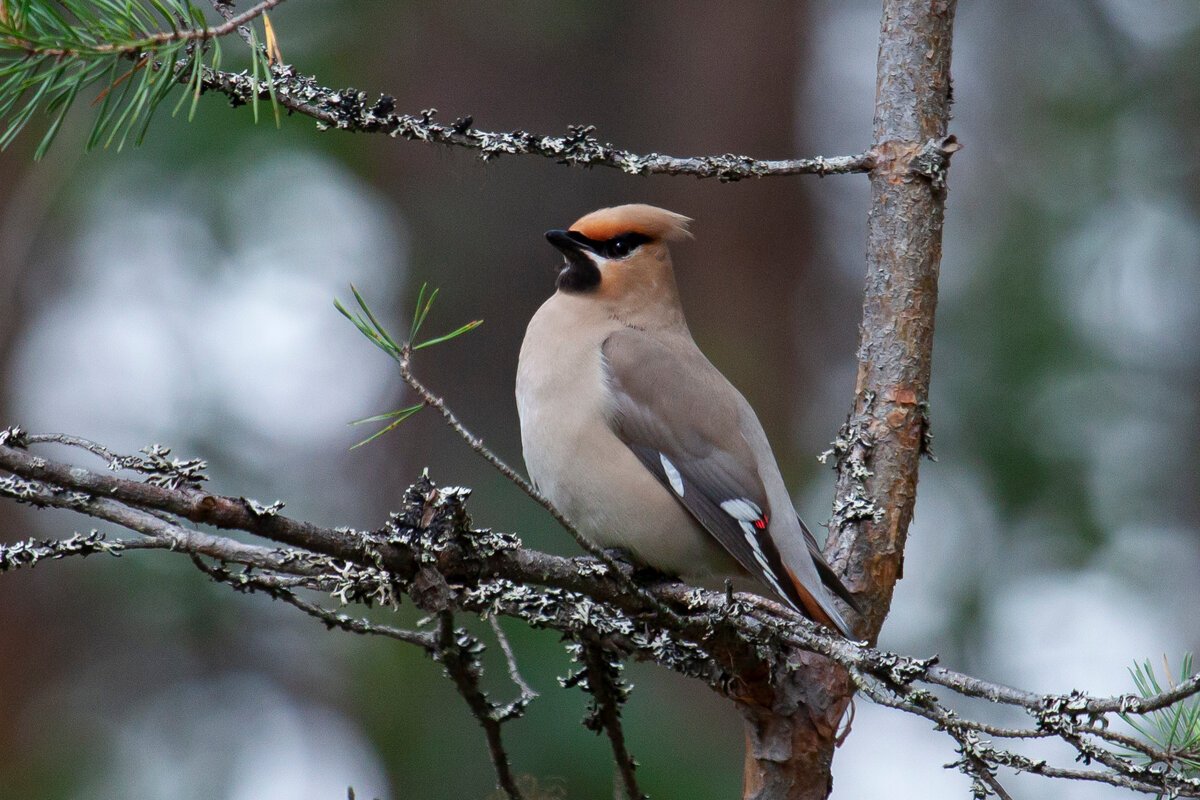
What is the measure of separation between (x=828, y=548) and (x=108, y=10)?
1.94 m

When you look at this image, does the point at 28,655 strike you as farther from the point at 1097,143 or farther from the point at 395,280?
the point at 1097,143

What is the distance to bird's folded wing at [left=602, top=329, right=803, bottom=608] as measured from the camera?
12.0 ft

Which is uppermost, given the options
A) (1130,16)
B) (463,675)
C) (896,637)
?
(1130,16)

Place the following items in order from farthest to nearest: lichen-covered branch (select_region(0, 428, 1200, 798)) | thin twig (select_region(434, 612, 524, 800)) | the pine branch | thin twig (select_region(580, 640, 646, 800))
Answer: thin twig (select_region(580, 640, 646, 800)), thin twig (select_region(434, 612, 524, 800)), the pine branch, lichen-covered branch (select_region(0, 428, 1200, 798))

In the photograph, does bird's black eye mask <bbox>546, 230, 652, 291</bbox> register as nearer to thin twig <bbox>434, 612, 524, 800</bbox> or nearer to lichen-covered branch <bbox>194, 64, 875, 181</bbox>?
lichen-covered branch <bbox>194, 64, 875, 181</bbox>

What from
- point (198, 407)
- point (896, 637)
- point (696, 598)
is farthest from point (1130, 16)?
point (696, 598)

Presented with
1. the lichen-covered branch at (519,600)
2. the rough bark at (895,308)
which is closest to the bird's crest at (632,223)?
the rough bark at (895,308)

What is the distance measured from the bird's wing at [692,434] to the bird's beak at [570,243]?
33 cm

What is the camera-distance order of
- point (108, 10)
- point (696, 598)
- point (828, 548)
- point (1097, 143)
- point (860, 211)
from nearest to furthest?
1. point (108, 10)
2. point (696, 598)
3. point (828, 548)
4. point (1097, 143)
5. point (860, 211)

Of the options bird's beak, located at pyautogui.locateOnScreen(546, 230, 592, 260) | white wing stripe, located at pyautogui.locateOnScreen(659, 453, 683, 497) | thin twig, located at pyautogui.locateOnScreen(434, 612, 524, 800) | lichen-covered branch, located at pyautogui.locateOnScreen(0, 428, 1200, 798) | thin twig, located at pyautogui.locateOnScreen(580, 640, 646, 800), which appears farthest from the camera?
bird's beak, located at pyautogui.locateOnScreen(546, 230, 592, 260)

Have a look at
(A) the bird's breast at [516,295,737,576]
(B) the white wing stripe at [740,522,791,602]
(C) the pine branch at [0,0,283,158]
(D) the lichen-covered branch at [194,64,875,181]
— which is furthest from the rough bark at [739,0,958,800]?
(C) the pine branch at [0,0,283,158]

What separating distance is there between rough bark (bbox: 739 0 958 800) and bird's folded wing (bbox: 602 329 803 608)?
14.5 inches

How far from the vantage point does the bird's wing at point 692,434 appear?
365 centimetres

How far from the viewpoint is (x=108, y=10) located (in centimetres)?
251
